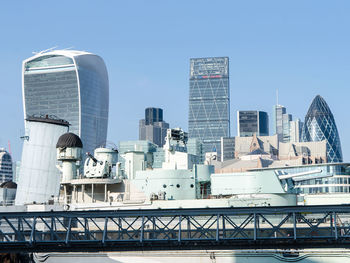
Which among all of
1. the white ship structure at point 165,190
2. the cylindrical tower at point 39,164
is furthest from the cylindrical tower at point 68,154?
the cylindrical tower at point 39,164

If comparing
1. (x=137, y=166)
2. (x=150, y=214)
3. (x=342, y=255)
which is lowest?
(x=342, y=255)

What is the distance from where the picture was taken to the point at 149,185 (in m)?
66.2

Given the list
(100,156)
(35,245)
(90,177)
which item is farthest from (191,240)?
(100,156)

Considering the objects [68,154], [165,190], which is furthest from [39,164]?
[165,190]

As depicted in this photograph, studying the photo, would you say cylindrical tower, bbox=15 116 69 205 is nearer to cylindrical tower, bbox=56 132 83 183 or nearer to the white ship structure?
the white ship structure

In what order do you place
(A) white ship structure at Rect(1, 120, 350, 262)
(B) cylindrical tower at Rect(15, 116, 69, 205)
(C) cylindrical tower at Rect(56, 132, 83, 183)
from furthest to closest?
(B) cylindrical tower at Rect(15, 116, 69, 205) → (C) cylindrical tower at Rect(56, 132, 83, 183) → (A) white ship structure at Rect(1, 120, 350, 262)

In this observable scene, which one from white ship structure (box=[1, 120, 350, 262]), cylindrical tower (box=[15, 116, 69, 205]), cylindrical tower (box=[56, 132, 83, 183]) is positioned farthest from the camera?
cylindrical tower (box=[15, 116, 69, 205])

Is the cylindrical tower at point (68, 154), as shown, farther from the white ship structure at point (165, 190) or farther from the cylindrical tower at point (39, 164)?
the cylindrical tower at point (39, 164)

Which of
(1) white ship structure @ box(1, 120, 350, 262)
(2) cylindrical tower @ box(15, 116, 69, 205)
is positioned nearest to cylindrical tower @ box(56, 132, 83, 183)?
(1) white ship structure @ box(1, 120, 350, 262)

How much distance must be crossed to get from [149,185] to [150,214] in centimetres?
2654

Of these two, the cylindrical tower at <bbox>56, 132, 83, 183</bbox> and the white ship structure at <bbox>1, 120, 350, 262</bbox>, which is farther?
the cylindrical tower at <bbox>56, 132, 83, 183</bbox>

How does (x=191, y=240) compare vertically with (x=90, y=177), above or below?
below

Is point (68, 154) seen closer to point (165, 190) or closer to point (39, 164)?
point (39, 164)

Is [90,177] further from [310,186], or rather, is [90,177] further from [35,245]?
[310,186]
